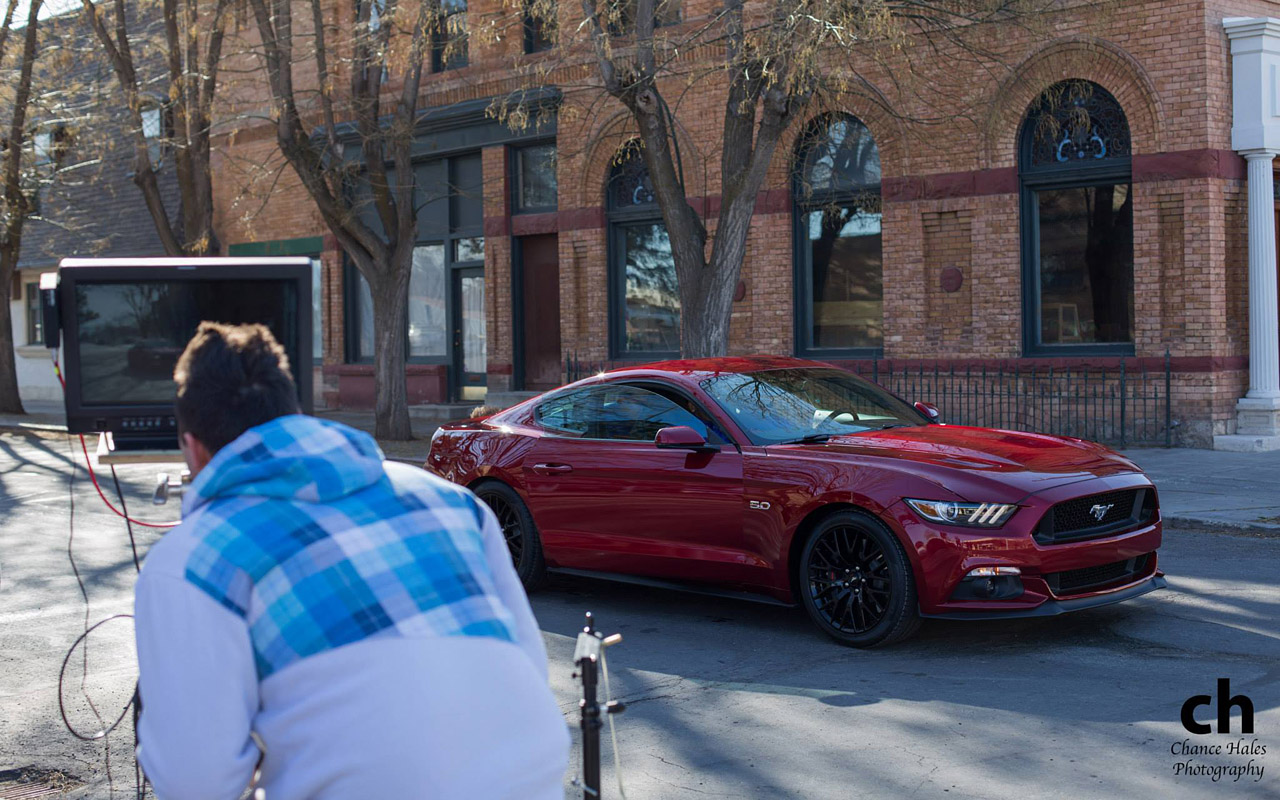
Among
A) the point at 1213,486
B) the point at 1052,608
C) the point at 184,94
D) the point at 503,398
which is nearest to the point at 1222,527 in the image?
the point at 1213,486

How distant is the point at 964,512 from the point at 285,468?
519 centimetres

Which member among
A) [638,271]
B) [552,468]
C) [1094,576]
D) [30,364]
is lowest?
[1094,576]

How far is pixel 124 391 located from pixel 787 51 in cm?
886

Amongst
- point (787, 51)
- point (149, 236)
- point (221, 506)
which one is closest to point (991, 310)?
point (787, 51)

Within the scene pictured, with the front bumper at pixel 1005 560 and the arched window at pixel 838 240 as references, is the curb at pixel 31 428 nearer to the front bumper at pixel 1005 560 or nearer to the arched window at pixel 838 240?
the arched window at pixel 838 240

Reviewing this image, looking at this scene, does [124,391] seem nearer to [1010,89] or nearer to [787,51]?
[787,51]

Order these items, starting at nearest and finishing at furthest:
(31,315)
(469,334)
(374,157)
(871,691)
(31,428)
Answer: (871,691), (374,157), (469,334), (31,428), (31,315)

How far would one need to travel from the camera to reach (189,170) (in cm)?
2320

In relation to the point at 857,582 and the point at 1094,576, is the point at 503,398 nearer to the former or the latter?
the point at 857,582

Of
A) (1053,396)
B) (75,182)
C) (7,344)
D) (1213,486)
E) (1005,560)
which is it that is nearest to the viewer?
(1005,560)

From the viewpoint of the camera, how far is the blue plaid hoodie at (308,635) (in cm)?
211

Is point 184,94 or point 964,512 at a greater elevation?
point 184,94

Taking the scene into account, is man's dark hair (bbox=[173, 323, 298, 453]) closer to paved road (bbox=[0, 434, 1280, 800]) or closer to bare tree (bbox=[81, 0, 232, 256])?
paved road (bbox=[0, 434, 1280, 800])

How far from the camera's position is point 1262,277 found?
15945mm
